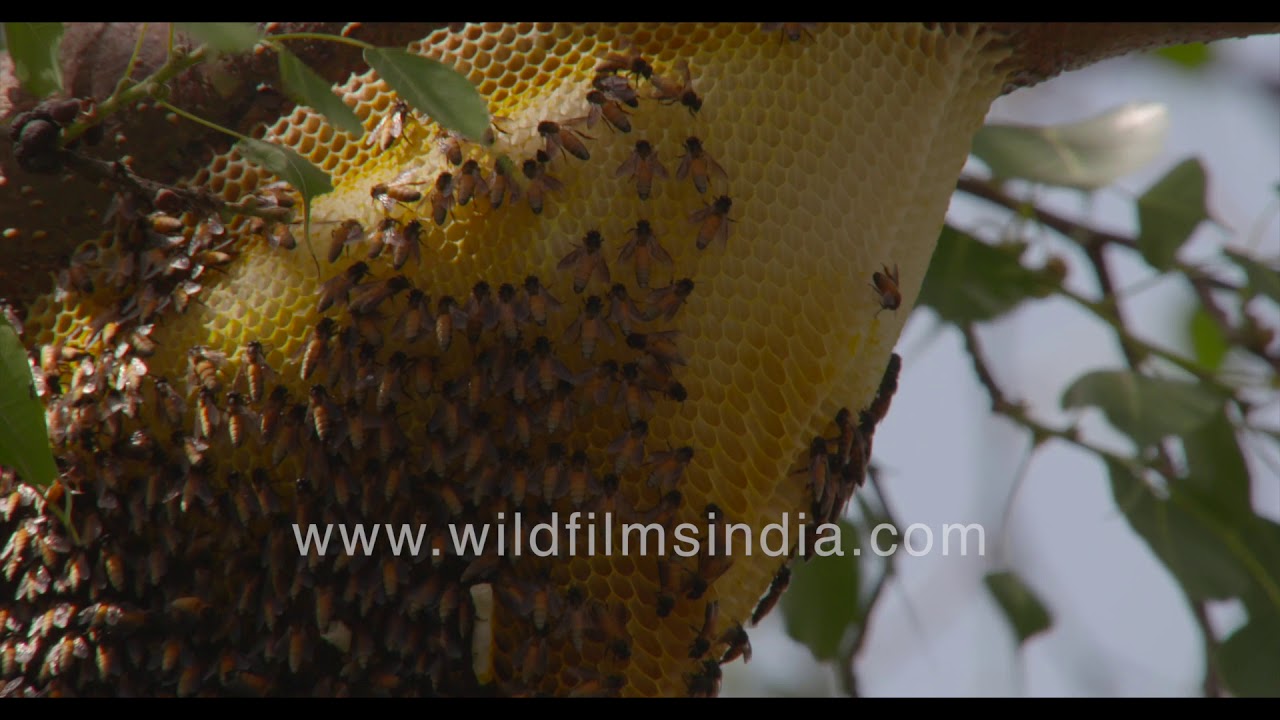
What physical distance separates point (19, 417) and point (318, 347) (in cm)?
46

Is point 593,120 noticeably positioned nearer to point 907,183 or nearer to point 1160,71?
point 907,183

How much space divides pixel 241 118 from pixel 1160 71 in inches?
140

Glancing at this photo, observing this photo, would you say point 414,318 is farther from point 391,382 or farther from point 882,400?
point 882,400

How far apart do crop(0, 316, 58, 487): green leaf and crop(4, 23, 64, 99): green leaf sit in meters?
0.31

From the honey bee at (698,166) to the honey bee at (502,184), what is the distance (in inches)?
10.3

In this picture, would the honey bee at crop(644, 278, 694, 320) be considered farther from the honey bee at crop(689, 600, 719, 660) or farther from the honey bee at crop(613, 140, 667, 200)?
the honey bee at crop(689, 600, 719, 660)

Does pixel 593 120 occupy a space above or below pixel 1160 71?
above

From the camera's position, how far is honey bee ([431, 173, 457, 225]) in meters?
1.92

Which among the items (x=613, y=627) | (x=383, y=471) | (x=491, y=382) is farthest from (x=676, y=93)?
(x=613, y=627)

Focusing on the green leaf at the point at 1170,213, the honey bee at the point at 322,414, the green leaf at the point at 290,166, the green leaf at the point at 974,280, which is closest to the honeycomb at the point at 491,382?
the honey bee at the point at 322,414

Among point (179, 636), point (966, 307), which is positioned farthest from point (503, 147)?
point (966, 307)

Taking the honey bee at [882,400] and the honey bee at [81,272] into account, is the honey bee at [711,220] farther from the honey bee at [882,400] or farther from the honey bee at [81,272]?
the honey bee at [81,272]

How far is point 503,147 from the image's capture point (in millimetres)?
1965

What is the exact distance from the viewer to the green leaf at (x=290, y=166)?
1.61 m
